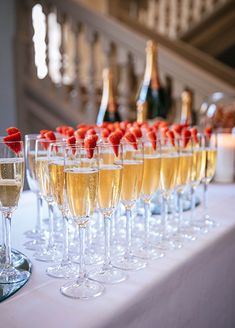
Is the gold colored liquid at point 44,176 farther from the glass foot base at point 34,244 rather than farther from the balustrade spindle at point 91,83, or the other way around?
the balustrade spindle at point 91,83

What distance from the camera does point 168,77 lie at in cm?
310

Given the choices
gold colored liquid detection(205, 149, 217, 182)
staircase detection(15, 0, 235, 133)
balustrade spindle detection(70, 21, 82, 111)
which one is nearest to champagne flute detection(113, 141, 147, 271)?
gold colored liquid detection(205, 149, 217, 182)

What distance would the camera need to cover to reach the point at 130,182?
2.80 ft

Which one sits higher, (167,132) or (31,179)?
(167,132)

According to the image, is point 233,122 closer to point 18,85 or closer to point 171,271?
point 171,271

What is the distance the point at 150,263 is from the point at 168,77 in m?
2.45

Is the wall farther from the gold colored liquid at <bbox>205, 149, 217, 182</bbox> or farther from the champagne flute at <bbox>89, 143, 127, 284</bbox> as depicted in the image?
the champagne flute at <bbox>89, 143, 127, 284</bbox>

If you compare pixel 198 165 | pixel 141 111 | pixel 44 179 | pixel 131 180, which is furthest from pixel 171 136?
pixel 141 111

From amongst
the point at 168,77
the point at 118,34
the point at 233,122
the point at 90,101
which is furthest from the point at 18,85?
the point at 233,122

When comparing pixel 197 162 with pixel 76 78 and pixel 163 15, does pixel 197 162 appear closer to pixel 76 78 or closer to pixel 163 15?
pixel 76 78

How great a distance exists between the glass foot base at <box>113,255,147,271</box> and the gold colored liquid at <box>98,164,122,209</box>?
132mm

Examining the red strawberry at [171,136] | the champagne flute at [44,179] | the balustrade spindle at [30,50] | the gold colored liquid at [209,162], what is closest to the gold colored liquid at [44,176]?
the champagne flute at [44,179]

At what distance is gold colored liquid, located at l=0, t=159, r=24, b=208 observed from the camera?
2.49 ft

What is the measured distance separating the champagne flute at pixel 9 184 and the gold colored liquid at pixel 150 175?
1.00 feet
